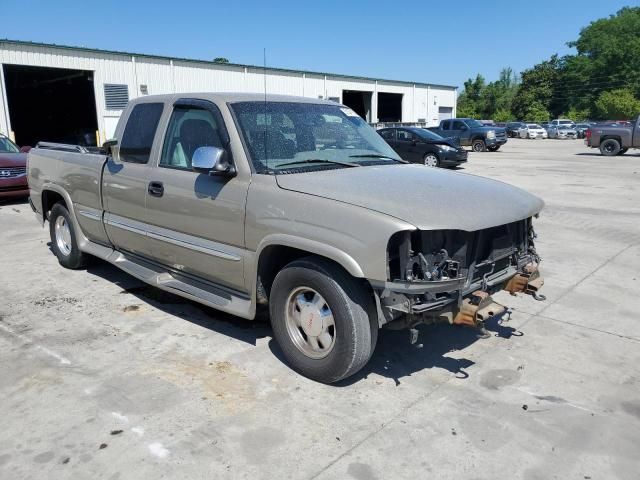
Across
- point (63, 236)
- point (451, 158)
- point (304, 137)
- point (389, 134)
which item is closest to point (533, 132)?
point (389, 134)

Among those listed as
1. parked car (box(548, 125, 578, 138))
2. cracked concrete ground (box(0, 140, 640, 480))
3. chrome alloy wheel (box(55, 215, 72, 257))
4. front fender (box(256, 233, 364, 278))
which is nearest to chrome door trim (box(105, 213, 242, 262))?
front fender (box(256, 233, 364, 278))

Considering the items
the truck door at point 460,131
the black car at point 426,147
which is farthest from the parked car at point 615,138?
the black car at point 426,147

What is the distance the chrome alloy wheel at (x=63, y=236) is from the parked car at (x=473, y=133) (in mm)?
24805

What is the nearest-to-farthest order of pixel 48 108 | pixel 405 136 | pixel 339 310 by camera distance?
pixel 339 310 < pixel 405 136 < pixel 48 108

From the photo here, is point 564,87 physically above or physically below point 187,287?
above

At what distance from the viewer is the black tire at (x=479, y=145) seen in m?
29.4

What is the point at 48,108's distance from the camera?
3588cm

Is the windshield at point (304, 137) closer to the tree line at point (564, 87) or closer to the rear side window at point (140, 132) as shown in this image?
the rear side window at point (140, 132)

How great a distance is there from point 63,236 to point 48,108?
111 ft

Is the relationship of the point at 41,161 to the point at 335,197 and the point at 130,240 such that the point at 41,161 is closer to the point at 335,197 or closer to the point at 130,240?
the point at 130,240

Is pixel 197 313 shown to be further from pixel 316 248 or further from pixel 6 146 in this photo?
pixel 6 146

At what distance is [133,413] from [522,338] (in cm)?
308

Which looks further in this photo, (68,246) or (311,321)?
(68,246)

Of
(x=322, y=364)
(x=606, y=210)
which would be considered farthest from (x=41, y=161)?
(x=606, y=210)
